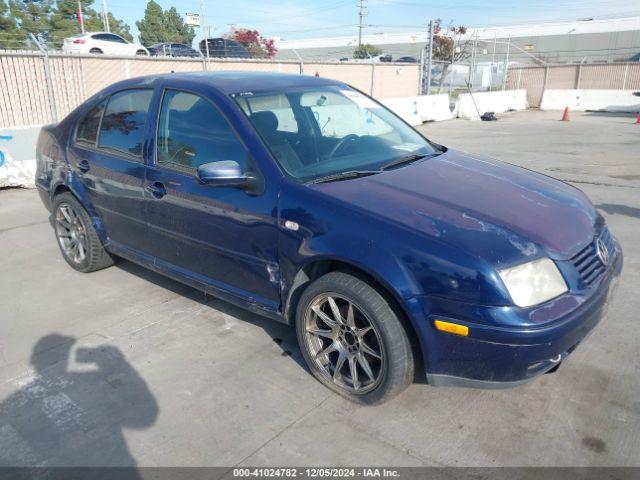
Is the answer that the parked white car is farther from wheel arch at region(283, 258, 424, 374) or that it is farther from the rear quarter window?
wheel arch at region(283, 258, 424, 374)

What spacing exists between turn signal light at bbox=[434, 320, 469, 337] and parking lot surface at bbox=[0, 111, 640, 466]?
61 centimetres

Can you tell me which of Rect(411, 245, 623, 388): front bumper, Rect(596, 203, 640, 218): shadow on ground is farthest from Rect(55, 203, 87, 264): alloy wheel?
Rect(596, 203, 640, 218): shadow on ground

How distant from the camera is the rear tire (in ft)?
15.1

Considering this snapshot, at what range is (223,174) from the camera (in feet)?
9.83

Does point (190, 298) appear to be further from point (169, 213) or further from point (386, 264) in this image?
point (386, 264)

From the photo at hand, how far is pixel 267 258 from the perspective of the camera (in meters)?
3.11

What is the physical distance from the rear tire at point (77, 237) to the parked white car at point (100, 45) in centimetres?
1875

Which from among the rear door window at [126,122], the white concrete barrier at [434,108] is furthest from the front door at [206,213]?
the white concrete barrier at [434,108]

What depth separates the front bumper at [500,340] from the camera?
235cm

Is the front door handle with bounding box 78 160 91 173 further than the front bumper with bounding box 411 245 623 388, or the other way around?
the front door handle with bounding box 78 160 91 173

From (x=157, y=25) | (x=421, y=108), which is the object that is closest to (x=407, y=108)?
(x=421, y=108)

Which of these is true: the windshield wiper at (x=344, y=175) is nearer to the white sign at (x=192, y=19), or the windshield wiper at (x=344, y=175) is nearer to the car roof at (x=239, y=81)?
the car roof at (x=239, y=81)

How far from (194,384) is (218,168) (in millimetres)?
1308

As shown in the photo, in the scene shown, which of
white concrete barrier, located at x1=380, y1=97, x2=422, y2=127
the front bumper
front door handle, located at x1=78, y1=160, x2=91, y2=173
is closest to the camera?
the front bumper
